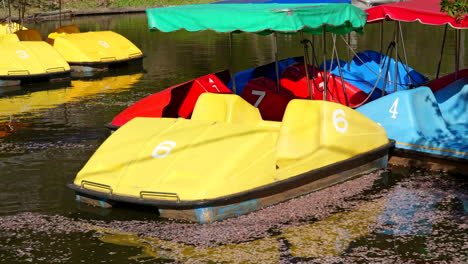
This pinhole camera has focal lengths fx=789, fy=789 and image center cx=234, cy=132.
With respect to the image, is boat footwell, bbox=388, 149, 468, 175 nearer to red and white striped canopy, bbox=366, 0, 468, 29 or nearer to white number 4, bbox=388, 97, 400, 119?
white number 4, bbox=388, 97, 400, 119

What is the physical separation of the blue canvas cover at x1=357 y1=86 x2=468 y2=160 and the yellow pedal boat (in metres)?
0.60

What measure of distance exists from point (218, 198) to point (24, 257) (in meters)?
2.34

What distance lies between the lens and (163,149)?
10.3 metres

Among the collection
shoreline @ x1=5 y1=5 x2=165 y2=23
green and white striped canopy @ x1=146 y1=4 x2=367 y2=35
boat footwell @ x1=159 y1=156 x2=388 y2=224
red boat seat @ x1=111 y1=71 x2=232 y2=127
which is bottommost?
shoreline @ x1=5 y1=5 x2=165 y2=23

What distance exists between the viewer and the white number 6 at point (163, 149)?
33.7 feet

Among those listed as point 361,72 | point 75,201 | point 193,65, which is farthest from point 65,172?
point 193,65

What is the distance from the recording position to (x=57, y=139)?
15.2 meters

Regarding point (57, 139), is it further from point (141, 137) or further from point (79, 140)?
point (141, 137)

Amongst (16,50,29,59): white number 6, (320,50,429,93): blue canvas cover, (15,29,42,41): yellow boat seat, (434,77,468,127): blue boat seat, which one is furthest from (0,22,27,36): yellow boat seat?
(434,77,468,127): blue boat seat

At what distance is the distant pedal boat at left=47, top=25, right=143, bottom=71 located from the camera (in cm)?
2547

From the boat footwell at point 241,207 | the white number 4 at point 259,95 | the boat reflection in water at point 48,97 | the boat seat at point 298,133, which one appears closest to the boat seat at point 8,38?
the boat reflection in water at point 48,97

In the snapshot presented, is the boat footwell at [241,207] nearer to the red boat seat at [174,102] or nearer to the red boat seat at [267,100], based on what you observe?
the red boat seat at [267,100]

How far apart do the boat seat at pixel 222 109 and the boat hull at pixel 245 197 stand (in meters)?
1.70

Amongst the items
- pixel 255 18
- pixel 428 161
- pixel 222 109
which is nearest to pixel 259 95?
pixel 222 109
